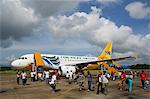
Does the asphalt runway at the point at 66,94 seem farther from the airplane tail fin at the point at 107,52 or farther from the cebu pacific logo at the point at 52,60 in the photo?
the airplane tail fin at the point at 107,52

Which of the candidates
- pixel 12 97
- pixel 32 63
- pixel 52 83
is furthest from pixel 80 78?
pixel 32 63

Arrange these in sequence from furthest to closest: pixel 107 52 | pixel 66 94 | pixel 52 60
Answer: pixel 107 52 → pixel 52 60 → pixel 66 94

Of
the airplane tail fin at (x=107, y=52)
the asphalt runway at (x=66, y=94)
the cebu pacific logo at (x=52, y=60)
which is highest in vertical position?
the airplane tail fin at (x=107, y=52)

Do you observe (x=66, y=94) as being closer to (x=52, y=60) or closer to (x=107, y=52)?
(x=52, y=60)

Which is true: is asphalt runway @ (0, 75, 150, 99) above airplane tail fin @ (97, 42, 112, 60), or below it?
below

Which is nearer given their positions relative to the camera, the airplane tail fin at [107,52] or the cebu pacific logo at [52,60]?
the cebu pacific logo at [52,60]

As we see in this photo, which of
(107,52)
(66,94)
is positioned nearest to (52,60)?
(66,94)

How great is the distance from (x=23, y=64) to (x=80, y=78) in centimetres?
2050

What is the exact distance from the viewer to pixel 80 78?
2153cm

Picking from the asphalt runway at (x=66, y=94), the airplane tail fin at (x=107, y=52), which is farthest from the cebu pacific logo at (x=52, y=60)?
the airplane tail fin at (x=107, y=52)

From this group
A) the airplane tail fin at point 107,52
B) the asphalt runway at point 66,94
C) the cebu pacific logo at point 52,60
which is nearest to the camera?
the asphalt runway at point 66,94

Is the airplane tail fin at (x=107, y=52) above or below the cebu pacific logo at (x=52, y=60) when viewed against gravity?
above

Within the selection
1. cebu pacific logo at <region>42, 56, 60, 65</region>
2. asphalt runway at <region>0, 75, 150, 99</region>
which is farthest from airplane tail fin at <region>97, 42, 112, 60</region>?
asphalt runway at <region>0, 75, 150, 99</region>

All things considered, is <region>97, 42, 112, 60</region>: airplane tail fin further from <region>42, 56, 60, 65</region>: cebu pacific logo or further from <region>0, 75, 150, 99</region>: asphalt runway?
<region>0, 75, 150, 99</region>: asphalt runway
